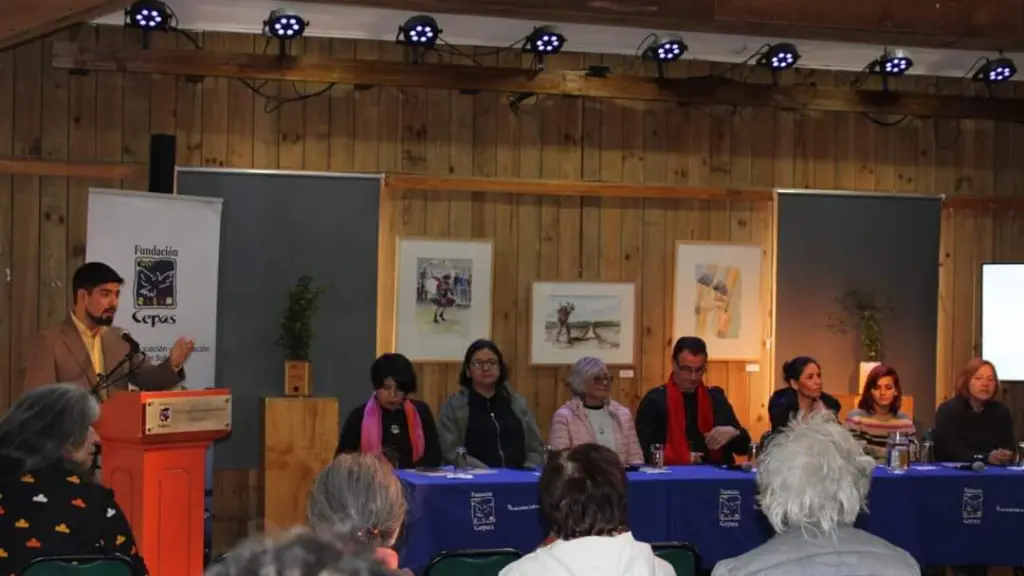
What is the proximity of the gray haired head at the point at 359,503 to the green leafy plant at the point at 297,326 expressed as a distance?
461 centimetres

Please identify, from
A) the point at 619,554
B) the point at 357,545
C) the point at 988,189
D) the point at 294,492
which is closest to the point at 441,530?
the point at 294,492

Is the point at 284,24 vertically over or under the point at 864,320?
over

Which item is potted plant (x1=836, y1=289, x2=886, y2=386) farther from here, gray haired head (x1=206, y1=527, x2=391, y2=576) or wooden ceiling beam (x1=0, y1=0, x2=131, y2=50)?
gray haired head (x1=206, y1=527, x2=391, y2=576)

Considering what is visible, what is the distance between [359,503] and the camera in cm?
299

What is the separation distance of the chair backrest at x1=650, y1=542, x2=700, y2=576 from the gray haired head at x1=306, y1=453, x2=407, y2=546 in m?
1.38

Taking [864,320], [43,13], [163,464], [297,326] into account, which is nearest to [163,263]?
[297,326]

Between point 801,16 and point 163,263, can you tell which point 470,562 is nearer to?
point 163,263

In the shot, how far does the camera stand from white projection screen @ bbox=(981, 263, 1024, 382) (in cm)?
867

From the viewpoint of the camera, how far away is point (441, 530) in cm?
568

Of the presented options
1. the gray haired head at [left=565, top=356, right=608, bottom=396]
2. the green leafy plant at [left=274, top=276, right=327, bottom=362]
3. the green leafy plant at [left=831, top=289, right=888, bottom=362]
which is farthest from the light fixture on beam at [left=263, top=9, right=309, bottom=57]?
the green leafy plant at [left=831, top=289, right=888, bottom=362]

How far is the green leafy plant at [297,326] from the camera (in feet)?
24.9

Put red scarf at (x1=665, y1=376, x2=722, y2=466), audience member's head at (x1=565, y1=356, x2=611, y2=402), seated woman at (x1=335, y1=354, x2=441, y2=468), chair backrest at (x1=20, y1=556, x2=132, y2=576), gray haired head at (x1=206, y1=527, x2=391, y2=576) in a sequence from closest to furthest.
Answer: gray haired head at (x1=206, y1=527, x2=391, y2=576), chair backrest at (x1=20, y1=556, x2=132, y2=576), seated woman at (x1=335, y1=354, x2=441, y2=468), audience member's head at (x1=565, y1=356, x2=611, y2=402), red scarf at (x1=665, y1=376, x2=722, y2=466)

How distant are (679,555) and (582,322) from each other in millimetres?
4200

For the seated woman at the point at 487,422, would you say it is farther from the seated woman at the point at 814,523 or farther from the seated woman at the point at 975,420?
the seated woman at the point at 814,523
